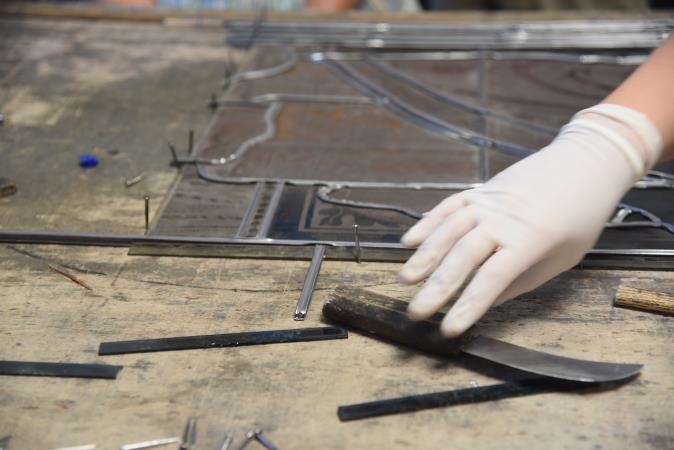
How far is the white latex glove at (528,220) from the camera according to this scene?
54.0 inches

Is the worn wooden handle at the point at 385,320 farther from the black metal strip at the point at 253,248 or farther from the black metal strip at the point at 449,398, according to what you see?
the black metal strip at the point at 253,248

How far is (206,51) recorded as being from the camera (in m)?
2.92

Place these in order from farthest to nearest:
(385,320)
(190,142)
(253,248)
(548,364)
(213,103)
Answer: (213,103) < (190,142) < (253,248) < (385,320) < (548,364)

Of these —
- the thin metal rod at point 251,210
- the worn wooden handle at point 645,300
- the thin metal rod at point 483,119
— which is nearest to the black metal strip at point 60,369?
the thin metal rod at point 251,210

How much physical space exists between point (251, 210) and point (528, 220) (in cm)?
76

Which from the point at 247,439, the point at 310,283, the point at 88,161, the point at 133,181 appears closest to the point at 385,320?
the point at 310,283

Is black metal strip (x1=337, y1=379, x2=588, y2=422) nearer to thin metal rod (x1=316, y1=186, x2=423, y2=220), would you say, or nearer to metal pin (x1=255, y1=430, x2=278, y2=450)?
metal pin (x1=255, y1=430, x2=278, y2=450)

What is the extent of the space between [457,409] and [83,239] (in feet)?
3.15

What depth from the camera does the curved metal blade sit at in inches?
52.3

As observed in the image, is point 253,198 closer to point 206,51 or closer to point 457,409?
point 457,409

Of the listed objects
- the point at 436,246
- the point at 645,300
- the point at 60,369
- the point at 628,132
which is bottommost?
the point at 60,369

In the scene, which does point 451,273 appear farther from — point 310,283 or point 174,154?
point 174,154

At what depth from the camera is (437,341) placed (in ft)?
4.60

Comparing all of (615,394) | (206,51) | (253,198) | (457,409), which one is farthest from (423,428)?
(206,51)
